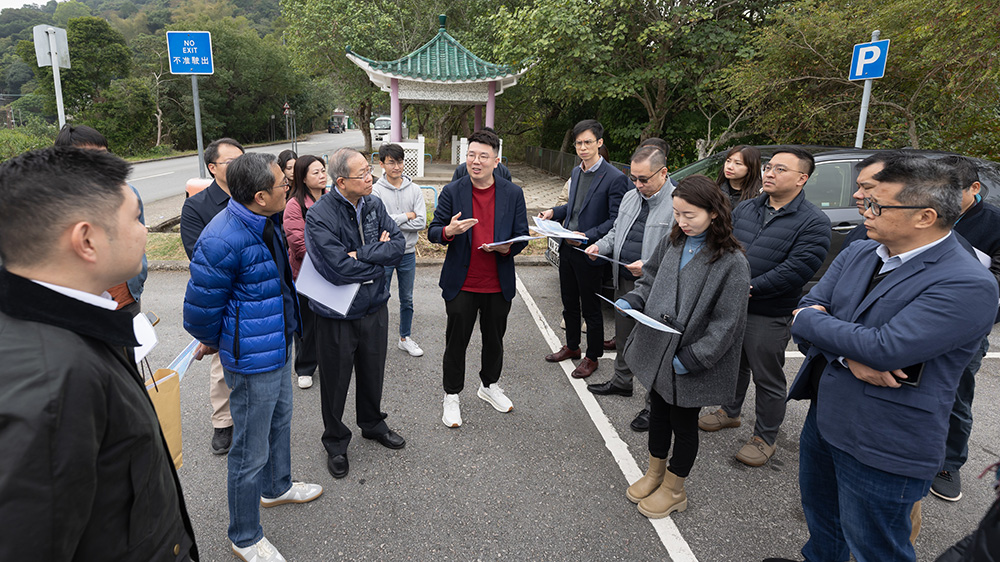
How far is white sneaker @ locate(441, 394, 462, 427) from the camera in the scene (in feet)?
12.5

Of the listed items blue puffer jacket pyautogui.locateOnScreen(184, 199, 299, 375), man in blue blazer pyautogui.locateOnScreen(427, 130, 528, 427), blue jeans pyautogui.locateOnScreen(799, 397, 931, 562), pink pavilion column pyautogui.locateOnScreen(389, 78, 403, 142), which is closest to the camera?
blue jeans pyautogui.locateOnScreen(799, 397, 931, 562)

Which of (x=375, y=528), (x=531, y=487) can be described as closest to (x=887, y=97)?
(x=531, y=487)

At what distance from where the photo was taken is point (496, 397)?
411 cm

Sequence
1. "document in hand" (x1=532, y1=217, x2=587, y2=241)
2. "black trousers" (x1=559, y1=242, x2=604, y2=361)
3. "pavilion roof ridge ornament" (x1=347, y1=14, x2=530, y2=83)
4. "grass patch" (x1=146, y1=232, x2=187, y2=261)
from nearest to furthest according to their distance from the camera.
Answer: "document in hand" (x1=532, y1=217, x2=587, y2=241)
"black trousers" (x1=559, y1=242, x2=604, y2=361)
"grass patch" (x1=146, y1=232, x2=187, y2=261)
"pavilion roof ridge ornament" (x1=347, y1=14, x2=530, y2=83)

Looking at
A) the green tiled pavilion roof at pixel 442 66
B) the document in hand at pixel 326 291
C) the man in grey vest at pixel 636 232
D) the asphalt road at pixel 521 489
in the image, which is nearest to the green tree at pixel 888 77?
the asphalt road at pixel 521 489

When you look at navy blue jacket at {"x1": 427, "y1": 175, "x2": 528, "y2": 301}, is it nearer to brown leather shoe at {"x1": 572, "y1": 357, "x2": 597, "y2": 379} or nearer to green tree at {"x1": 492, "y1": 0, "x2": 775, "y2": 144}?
brown leather shoe at {"x1": 572, "y1": 357, "x2": 597, "y2": 379}

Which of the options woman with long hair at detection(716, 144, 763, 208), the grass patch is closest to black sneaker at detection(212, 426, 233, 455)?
woman with long hair at detection(716, 144, 763, 208)

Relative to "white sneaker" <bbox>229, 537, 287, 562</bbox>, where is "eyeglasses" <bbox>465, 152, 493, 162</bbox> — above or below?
above

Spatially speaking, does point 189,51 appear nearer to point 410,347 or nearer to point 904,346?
point 410,347

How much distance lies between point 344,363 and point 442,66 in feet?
44.1

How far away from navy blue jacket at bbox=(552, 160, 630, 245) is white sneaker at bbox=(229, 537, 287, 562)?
120 inches

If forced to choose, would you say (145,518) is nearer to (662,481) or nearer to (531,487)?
(531,487)

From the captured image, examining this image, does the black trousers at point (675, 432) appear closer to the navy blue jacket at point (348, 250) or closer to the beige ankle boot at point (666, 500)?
the beige ankle boot at point (666, 500)

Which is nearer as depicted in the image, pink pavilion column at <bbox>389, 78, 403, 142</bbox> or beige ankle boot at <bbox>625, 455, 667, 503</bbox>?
beige ankle boot at <bbox>625, 455, 667, 503</bbox>
